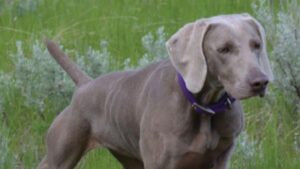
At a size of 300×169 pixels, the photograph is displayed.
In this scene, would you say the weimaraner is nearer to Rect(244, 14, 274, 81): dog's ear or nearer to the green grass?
Rect(244, 14, 274, 81): dog's ear

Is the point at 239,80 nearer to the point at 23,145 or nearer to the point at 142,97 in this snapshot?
the point at 142,97

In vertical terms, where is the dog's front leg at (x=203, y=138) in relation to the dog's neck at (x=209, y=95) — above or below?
below

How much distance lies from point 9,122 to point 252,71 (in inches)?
110

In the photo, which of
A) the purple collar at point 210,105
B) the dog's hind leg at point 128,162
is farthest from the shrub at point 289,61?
the purple collar at point 210,105

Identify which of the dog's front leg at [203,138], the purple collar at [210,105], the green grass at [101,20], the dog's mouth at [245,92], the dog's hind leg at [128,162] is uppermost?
the dog's mouth at [245,92]

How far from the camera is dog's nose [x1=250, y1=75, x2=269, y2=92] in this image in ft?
17.8

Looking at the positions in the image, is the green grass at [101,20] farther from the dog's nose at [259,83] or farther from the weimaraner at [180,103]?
the dog's nose at [259,83]

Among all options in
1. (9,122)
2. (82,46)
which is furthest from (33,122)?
(82,46)

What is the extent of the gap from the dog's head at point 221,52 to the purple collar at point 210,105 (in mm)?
177

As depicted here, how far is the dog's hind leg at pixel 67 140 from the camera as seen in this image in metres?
6.70

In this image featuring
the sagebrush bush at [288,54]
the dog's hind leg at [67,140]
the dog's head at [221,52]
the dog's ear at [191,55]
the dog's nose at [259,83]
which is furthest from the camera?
the sagebrush bush at [288,54]

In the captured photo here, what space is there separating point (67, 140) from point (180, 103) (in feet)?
3.20

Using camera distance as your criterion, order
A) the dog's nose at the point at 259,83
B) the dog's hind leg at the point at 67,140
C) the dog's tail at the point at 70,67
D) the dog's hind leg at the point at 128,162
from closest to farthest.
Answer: the dog's nose at the point at 259,83 → the dog's hind leg at the point at 67,140 → the dog's hind leg at the point at 128,162 → the dog's tail at the point at 70,67

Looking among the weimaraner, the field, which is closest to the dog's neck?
the weimaraner
